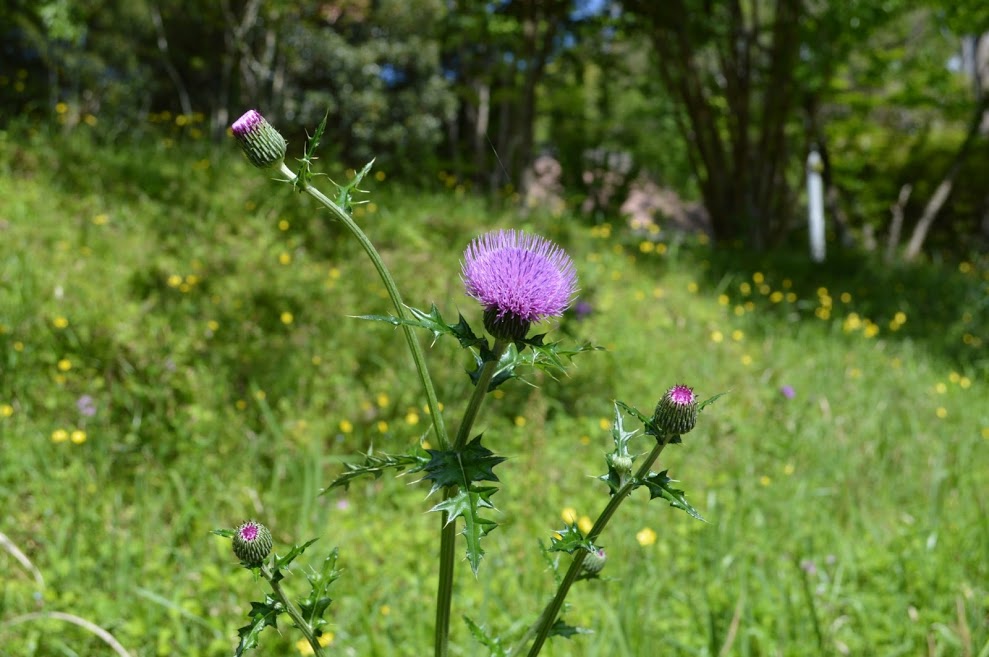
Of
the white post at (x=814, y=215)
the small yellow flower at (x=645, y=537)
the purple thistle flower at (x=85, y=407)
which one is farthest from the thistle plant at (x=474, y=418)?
the white post at (x=814, y=215)

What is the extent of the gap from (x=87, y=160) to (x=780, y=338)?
16.5 feet

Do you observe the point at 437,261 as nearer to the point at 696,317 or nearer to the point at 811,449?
the point at 696,317

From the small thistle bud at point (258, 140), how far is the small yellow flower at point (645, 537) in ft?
6.62

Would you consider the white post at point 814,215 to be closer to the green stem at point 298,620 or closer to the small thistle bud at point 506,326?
the small thistle bud at point 506,326

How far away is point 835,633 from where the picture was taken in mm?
2248

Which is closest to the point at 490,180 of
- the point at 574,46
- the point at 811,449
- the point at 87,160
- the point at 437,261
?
the point at 574,46

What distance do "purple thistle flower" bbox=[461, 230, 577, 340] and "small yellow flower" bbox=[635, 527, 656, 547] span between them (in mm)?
1706

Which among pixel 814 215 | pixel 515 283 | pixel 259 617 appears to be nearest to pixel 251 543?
pixel 259 617

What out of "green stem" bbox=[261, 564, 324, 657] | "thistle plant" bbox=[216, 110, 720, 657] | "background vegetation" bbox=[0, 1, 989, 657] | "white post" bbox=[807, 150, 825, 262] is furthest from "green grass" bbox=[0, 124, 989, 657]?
"white post" bbox=[807, 150, 825, 262]

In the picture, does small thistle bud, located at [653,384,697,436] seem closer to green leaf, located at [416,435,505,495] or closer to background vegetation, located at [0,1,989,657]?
green leaf, located at [416,435,505,495]

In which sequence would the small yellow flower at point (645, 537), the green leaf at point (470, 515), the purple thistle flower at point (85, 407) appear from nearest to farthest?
1. the green leaf at point (470, 515)
2. the small yellow flower at point (645, 537)
3. the purple thistle flower at point (85, 407)

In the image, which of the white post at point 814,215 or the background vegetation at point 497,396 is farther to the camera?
the white post at point 814,215

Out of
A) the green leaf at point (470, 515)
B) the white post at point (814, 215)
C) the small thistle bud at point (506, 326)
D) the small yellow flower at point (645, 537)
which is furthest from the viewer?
the white post at point (814, 215)

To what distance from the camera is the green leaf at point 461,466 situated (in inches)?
39.7
